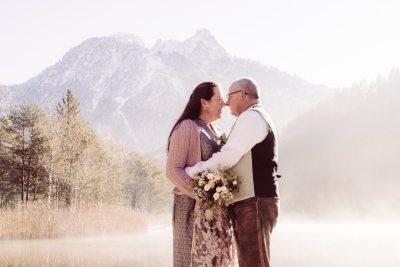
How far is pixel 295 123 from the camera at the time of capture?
11175 cm

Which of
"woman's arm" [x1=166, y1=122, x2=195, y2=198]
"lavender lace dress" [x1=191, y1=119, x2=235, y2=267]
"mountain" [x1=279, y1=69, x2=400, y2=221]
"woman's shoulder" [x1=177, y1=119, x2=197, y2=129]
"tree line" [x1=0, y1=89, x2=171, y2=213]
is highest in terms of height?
"mountain" [x1=279, y1=69, x2=400, y2=221]

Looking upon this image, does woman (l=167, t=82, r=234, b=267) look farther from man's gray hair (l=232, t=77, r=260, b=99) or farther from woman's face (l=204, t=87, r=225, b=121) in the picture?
man's gray hair (l=232, t=77, r=260, b=99)

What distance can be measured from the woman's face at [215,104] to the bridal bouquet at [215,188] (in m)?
0.73

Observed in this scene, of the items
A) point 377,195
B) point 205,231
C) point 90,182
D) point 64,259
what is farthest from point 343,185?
point 205,231

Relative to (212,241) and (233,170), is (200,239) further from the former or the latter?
(233,170)

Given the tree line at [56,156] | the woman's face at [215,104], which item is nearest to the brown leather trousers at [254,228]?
the woman's face at [215,104]

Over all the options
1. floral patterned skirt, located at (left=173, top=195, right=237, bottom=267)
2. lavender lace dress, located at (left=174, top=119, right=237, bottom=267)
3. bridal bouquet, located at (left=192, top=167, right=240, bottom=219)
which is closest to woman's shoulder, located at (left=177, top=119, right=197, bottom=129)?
lavender lace dress, located at (left=174, top=119, right=237, bottom=267)

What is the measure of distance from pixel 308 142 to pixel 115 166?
74.0 metres

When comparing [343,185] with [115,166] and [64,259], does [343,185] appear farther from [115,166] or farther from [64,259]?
[64,259]

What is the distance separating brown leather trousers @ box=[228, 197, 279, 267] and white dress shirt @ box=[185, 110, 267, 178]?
354 mm

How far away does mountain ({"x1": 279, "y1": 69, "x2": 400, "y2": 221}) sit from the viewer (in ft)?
267

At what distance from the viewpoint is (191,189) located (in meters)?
3.87

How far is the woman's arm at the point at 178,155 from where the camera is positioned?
157 inches

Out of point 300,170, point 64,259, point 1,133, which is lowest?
point 64,259
